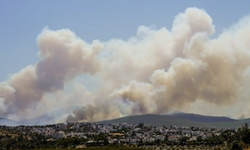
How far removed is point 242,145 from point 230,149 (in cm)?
999

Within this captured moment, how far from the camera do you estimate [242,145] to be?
613 ft

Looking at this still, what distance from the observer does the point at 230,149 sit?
180000 millimetres
